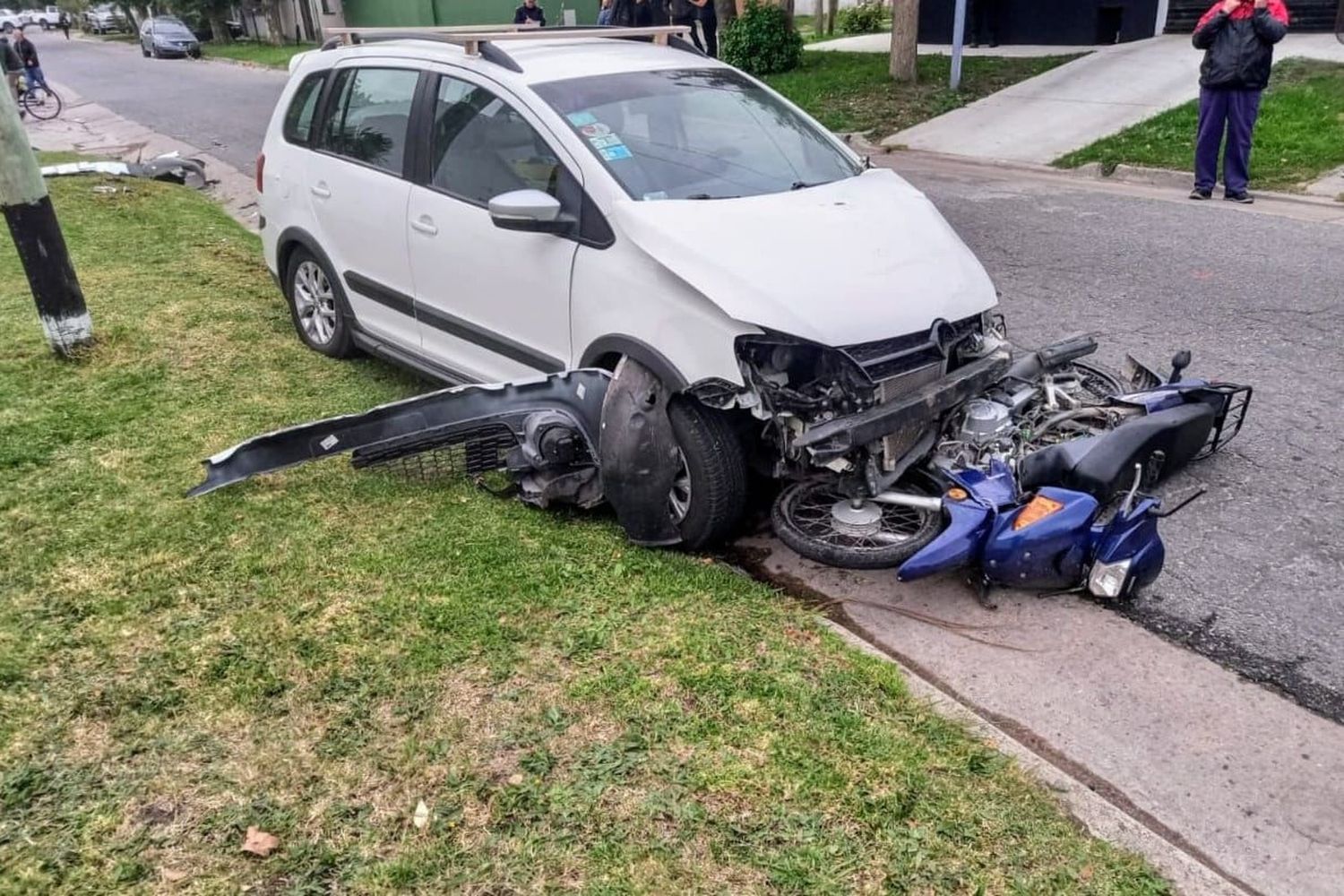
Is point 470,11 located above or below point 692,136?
above

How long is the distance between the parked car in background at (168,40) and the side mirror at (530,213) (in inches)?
1534

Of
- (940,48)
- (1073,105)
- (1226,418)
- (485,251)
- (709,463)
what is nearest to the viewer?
(709,463)

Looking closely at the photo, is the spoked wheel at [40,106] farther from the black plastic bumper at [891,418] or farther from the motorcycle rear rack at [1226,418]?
the motorcycle rear rack at [1226,418]

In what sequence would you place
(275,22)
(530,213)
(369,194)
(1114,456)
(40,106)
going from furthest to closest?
(275,22) < (40,106) < (369,194) < (530,213) < (1114,456)

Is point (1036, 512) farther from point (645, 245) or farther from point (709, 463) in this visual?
point (645, 245)

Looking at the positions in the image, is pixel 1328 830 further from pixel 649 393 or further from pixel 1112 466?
pixel 649 393

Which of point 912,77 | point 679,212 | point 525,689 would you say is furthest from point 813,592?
point 912,77

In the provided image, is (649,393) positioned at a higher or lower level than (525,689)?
higher

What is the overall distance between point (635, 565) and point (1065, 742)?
1.61 meters

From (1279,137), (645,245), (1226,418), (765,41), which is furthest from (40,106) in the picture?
(1226,418)

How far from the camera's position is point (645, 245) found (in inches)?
155

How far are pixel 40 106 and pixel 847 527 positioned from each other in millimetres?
23409

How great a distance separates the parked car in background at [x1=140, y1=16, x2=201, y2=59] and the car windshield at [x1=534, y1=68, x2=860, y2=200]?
38497mm

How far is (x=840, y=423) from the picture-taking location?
11.9ft
